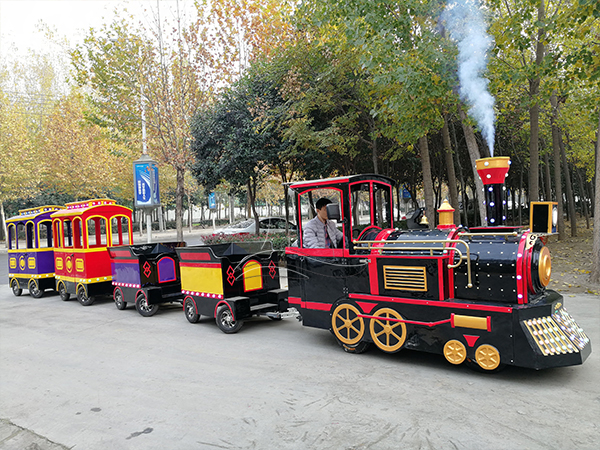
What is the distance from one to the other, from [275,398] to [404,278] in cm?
199

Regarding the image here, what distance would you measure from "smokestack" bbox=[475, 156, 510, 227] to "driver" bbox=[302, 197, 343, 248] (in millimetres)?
1952

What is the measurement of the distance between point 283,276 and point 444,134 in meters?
7.12

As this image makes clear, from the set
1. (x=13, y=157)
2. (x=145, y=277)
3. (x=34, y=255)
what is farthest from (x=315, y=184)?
(x=13, y=157)

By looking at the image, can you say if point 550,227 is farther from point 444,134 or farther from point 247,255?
point 444,134

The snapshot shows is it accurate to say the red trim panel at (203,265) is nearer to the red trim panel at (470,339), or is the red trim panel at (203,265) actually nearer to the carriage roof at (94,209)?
the carriage roof at (94,209)

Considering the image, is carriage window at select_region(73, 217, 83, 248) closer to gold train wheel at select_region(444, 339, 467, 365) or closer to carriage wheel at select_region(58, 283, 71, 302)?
carriage wheel at select_region(58, 283, 71, 302)

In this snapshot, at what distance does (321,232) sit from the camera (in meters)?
6.23

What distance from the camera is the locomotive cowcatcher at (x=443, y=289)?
447cm

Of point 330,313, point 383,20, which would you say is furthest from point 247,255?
point 383,20

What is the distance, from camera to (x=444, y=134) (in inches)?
571

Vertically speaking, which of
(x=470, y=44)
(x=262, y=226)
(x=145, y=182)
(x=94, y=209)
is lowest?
(x=262, y=226)

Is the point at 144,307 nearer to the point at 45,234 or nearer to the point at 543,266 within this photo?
the point at 45,234

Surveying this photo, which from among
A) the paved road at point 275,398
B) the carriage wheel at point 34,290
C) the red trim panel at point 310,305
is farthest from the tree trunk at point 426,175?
the carriage wheel at point 34,290

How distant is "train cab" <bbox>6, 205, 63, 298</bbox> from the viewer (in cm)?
1145
